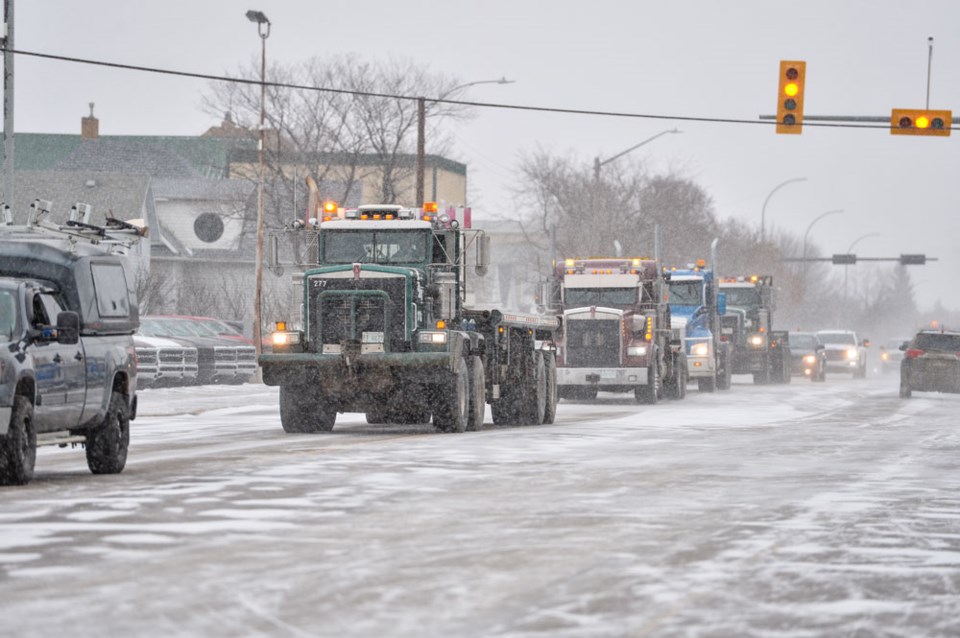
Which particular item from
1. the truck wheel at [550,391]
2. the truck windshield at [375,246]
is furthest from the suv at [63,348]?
the truck wheel at [550,391]

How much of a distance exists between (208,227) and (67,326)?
69.4 m

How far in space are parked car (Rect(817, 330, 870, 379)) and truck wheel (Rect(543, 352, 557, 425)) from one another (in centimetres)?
4007

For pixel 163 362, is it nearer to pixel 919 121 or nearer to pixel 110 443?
pixel 919 121

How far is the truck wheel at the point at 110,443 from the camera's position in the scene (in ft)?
57.1

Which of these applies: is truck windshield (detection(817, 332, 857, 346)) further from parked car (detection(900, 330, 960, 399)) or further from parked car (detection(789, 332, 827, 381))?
parked car (detection(900, 330, 960, 399))

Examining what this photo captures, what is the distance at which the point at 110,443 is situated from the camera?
17.4 meters

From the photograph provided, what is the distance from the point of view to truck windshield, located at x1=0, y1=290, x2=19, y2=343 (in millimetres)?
15859

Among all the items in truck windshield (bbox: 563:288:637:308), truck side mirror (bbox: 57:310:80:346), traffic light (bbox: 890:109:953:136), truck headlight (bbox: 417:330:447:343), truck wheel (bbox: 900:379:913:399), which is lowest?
truck wheel (bbox: 900:379:913:399)

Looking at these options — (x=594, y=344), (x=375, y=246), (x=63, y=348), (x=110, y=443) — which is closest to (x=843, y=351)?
(x=594, y=344)

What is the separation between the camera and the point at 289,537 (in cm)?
1225

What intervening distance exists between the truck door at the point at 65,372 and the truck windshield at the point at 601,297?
75.8 ft

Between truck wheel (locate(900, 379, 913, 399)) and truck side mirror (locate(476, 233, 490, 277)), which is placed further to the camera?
truck wheel (locate(900, 379, 913, 399))

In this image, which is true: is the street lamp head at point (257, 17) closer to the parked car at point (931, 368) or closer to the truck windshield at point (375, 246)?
the parked car at point (931, 368)

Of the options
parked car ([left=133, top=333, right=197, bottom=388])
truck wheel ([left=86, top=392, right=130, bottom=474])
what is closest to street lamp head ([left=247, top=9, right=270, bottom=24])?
parked car ([left=133, top=333, right=197, bottom=388])
